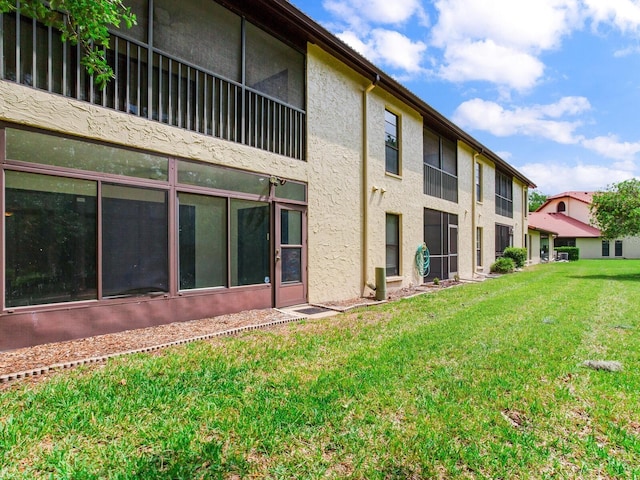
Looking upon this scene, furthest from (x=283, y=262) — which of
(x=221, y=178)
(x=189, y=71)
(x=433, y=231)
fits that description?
(x=433, y=231)

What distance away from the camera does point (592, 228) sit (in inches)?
1575

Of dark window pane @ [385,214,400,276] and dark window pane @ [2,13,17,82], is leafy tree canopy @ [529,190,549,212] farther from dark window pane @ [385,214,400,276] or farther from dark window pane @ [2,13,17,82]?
dark window pane @ [2,13,17,82]

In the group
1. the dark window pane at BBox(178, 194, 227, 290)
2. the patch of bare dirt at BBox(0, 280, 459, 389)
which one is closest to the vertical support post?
the patch of bare dirt at BBox(0, 280, 459, 389)

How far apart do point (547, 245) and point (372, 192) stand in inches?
1249

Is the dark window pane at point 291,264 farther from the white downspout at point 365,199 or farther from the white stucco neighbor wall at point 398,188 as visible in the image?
the white stucco neighbor wall at point 398,188

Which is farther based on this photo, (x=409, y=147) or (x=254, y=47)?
(x=409, y=147)

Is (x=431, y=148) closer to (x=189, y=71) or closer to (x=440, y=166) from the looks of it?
(x=440, y=166)

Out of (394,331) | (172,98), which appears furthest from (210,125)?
(394,331)

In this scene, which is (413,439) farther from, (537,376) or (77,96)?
(77,96)

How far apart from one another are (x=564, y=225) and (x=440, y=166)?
116ft

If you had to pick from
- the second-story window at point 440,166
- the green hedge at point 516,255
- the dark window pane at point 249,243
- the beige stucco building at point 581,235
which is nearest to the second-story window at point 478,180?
the second-story window at point 440,166

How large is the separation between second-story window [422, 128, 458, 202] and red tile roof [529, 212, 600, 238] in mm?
26970

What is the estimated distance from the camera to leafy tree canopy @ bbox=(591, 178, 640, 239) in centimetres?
1570

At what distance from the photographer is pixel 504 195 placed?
840 inches
